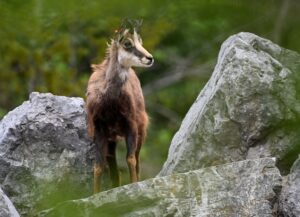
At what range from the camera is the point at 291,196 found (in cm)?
557

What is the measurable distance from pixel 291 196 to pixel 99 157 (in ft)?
7.86

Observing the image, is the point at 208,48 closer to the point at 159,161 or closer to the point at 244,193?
the point at 159,161

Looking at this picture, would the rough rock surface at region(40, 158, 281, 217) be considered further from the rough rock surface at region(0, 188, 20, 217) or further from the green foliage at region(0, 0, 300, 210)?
the green foliage at region(0, 0, 300, 210)

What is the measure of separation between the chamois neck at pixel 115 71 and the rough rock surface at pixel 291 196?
249 cm

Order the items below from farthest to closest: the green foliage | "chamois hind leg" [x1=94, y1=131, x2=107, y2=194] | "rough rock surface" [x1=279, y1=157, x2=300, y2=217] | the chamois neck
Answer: the green foliage, the chamois neck, "chamois hind leg" [x1=94, y1=131, x2=107, y2=194], "rough rock surface" [x1=279, y1=157, x2=300, y2=217]

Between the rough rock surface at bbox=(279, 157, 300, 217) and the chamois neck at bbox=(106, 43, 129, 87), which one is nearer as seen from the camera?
the rough rock surface at bbox=(279, 157, 300, 217)

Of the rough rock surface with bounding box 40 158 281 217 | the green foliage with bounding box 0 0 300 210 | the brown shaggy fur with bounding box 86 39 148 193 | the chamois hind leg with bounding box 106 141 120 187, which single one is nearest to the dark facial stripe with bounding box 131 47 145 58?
the brown shaggy fur with bounding box 86 39 148 193

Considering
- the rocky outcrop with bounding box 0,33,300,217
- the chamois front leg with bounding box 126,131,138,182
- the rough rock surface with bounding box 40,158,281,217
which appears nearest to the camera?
the rough rock surface with bounding box 40,158,281,217

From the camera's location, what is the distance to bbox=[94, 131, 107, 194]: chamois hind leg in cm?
739

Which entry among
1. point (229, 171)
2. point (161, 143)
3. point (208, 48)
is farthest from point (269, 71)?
point (208, 48)

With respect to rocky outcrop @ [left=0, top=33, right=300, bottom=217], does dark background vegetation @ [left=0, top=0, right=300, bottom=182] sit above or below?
above

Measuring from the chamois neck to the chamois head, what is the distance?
9 cm

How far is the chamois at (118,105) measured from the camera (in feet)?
24.8

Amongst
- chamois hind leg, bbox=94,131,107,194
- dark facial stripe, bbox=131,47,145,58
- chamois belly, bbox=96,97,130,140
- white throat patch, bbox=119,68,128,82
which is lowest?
chamois hind leg, bbox=94,131,107,194
